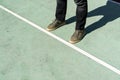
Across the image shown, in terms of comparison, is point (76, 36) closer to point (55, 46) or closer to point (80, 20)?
point (80, 20)

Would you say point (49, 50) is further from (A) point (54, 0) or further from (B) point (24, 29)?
(A) point (54, 0)

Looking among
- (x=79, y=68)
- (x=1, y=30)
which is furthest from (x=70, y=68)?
(x=1, y=30)

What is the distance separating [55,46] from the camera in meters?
5.55

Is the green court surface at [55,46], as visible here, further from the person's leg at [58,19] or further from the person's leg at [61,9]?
the person's leg at [61,9]

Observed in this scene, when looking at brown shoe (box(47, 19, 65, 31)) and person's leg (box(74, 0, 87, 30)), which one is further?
brown shoe (box(47, 19, 65, 31))

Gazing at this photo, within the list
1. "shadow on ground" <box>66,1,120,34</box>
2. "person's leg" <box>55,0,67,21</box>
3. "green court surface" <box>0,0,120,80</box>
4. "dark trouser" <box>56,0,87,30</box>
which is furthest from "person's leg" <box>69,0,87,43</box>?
"person's leg" <box>55,0,67,21</box>

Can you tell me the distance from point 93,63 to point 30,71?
4.14ft

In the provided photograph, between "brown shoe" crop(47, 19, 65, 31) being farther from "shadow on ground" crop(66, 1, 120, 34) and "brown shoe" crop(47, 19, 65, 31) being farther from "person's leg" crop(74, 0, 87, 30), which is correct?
"person's leg" crop(74, 0, 87, 30)

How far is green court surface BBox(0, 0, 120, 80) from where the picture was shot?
15.9 ft

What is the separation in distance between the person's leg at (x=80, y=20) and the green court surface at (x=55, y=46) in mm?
135

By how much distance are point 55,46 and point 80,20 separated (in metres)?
0.80

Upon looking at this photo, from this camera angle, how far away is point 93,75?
185 inches

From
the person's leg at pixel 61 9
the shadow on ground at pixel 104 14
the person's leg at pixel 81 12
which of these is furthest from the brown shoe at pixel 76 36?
the person's leg at pixel 61 9

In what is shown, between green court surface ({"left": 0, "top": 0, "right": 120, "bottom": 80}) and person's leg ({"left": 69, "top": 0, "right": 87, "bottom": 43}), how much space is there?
0.13 metres
